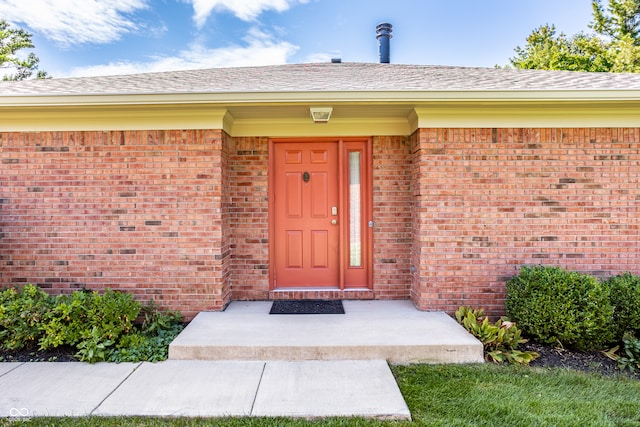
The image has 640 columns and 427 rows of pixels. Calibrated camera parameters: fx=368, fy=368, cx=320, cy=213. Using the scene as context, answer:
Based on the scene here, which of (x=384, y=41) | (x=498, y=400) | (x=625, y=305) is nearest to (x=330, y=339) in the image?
(x=498, y=400)

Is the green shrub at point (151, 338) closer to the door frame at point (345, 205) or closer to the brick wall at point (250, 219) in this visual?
the brick wall at point (250, 219)

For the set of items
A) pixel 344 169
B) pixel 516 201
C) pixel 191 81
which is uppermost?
pixel 191 81

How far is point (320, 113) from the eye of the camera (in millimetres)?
4484

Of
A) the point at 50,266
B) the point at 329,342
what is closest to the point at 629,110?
the point at 329,342

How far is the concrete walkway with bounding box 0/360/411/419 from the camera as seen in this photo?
2742 millimetres

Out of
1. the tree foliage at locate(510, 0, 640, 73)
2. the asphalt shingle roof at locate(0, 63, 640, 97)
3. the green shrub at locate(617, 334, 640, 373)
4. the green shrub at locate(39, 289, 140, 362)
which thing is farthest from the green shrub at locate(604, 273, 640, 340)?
the tree foliage at locate(510, 0, 640, 73)

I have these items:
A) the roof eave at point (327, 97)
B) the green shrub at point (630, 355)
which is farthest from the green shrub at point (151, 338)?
the green shrub at point (630, 355)

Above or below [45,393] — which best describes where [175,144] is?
above

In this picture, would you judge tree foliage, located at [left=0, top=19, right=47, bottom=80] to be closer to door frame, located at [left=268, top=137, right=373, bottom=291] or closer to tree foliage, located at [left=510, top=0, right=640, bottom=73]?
door frame, located at [left=268, top=137, right=373, bottom=291]

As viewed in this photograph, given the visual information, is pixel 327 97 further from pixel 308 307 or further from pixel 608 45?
pixel 608 45

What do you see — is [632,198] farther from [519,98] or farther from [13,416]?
[13,416]

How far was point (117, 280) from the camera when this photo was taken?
181 inches

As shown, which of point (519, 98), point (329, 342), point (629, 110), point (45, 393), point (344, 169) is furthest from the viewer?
point (344, 169)

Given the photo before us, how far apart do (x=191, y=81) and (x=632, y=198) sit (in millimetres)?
5996
